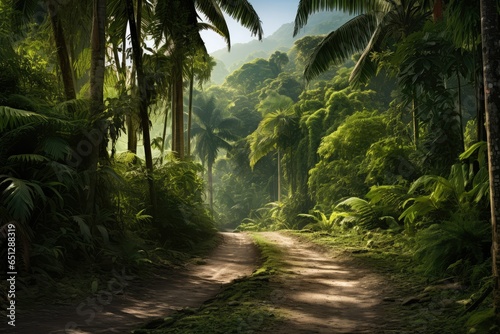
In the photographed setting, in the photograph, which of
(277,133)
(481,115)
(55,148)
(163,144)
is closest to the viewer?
(55,148)

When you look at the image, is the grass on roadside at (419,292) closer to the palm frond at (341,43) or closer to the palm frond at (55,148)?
the palm frond at (55,148)

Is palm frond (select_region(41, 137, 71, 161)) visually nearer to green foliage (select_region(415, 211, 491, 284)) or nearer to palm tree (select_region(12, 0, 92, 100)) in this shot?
palm tree (select_region(12, 0, 92, 100))

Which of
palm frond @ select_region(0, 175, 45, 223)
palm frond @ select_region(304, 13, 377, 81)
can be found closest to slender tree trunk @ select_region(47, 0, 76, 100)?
palm frond @ select_region(0, 175, 45, 223)

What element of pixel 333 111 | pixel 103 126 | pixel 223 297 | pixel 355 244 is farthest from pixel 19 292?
pixel 333 111

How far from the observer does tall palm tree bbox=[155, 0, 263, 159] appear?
13.3m

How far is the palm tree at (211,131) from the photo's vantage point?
149ft

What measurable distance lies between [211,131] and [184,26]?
32166 millimetres

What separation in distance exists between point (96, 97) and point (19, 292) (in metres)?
4.37

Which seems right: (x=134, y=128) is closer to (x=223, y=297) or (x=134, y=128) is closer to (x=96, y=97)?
(x=96, y=97)

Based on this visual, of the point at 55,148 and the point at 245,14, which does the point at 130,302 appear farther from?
the point at 245,14

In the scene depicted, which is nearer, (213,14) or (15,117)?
(15,117)

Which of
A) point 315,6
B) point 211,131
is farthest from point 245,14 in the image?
point 211,131

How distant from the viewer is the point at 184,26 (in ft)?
44.5

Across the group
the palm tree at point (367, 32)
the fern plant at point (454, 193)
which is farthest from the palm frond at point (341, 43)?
the fern plant at point (454, 193)
